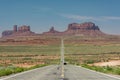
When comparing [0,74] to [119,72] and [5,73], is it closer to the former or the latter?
[5,73]

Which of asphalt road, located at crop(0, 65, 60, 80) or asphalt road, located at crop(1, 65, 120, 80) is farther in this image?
asphalt road, located at crop(1, 65, 120, 80)

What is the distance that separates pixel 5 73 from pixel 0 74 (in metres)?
2.05

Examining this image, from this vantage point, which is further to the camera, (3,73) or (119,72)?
(119,72)

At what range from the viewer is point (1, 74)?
3131 centimetres

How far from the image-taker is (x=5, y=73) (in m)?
33.0

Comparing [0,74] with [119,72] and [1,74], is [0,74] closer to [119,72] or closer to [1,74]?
[1,74]

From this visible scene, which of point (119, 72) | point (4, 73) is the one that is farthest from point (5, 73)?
point (119, 72)

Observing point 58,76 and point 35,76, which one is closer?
point 58,76

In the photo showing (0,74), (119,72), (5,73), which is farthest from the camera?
(119,72)

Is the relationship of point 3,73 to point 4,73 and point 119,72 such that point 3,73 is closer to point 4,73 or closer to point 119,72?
point 4,73

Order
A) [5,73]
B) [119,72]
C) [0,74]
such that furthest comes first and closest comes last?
[119,72] < [5,73] < [0,74]

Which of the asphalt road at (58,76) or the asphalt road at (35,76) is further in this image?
the asphalt road at (58,76)

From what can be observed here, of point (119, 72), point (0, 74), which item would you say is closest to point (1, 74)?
point (0, 74)

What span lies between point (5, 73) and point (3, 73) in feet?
2.08
